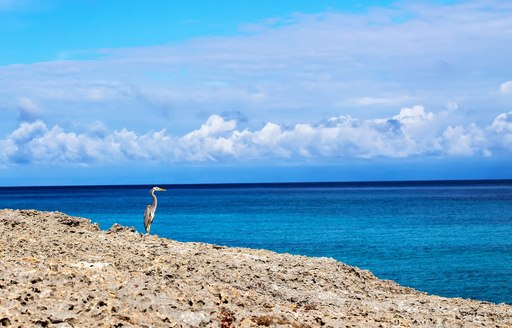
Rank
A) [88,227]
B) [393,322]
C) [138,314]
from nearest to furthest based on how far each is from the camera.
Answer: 1. [138,314]
2. [393,322]
3. [88,227]

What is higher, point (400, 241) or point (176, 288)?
point (176, 288)

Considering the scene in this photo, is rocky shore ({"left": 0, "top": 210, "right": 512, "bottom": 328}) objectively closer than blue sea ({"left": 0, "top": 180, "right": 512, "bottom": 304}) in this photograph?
Yes

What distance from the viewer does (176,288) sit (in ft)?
51.4

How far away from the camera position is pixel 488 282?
128 feet

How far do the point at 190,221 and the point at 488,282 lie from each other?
60.0 m

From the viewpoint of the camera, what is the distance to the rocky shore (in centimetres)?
1348

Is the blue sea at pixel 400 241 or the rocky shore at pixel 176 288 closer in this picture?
the rocky shore at pixel 176 288

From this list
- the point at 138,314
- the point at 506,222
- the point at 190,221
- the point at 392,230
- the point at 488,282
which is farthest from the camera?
the point at 190,221

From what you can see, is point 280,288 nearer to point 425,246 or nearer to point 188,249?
point 188,249

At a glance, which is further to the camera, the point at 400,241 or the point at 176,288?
the point at 400,241

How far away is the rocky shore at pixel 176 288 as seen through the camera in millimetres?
13480

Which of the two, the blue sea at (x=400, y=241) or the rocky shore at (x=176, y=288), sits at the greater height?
the rocky shore at (x=176, y=288)

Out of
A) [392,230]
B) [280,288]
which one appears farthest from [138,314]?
[392,230]

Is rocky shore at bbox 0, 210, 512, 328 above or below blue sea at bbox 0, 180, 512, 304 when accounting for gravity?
above
